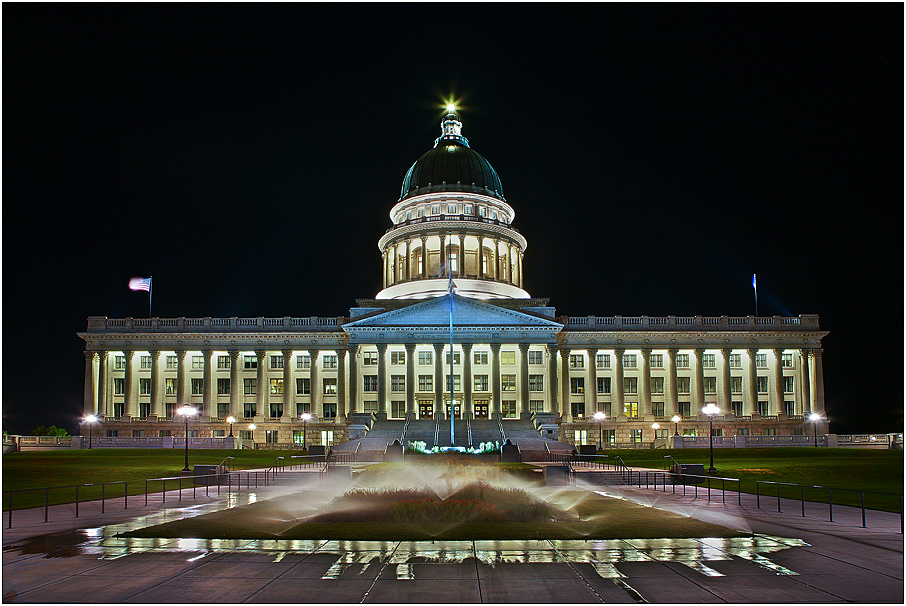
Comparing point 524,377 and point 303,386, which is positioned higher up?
point 524,377

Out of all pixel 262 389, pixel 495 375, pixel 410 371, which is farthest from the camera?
pixel 262 389

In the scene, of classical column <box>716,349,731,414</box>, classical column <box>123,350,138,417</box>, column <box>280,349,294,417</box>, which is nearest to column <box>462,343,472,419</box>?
column <box>280,349,294,417</box>

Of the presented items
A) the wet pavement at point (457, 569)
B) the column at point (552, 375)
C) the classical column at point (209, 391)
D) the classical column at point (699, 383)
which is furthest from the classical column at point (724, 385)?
the wet pavement at point (457, 569)

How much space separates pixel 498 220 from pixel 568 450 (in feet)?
168

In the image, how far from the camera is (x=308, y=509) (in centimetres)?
2503

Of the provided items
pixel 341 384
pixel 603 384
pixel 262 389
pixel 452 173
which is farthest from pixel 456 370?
pixel 452 173

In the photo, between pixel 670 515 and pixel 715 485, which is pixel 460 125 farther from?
pixel 670 515

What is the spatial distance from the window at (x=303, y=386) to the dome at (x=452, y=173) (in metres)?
32.7

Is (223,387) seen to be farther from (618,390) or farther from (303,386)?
(618,390)

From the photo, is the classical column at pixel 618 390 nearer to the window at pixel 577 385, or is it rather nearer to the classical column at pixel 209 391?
the window at pixel 577 385

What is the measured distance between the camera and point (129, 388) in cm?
9038

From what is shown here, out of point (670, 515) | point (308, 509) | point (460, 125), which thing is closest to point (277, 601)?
point (308, 509)

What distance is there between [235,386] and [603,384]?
1774 inches

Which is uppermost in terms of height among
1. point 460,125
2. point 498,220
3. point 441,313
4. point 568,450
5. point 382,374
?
point 460,125
